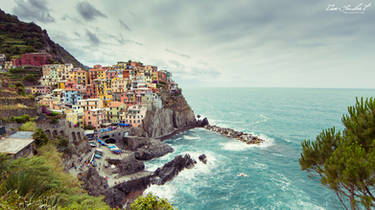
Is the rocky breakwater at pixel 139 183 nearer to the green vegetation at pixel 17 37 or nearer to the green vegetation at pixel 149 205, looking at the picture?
the green vegetation at pixel 149 205

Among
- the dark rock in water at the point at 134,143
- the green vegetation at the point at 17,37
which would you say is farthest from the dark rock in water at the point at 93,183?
the green vegetation at the point at 17,37

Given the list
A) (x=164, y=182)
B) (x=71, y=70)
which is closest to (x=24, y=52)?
(x=71, y=70)

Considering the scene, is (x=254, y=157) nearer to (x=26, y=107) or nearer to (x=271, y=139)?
(x=271, y=139)

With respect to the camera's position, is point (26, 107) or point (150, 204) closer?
point (150, 204)

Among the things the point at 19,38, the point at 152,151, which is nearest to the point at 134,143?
the point at 152,151

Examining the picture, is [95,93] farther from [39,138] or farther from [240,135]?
[240,135]

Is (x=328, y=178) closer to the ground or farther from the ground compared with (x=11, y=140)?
farther from the ground

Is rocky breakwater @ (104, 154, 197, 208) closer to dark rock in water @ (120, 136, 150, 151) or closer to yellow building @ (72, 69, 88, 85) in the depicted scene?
dark rock in water @ (120, 136, 150, 151)
